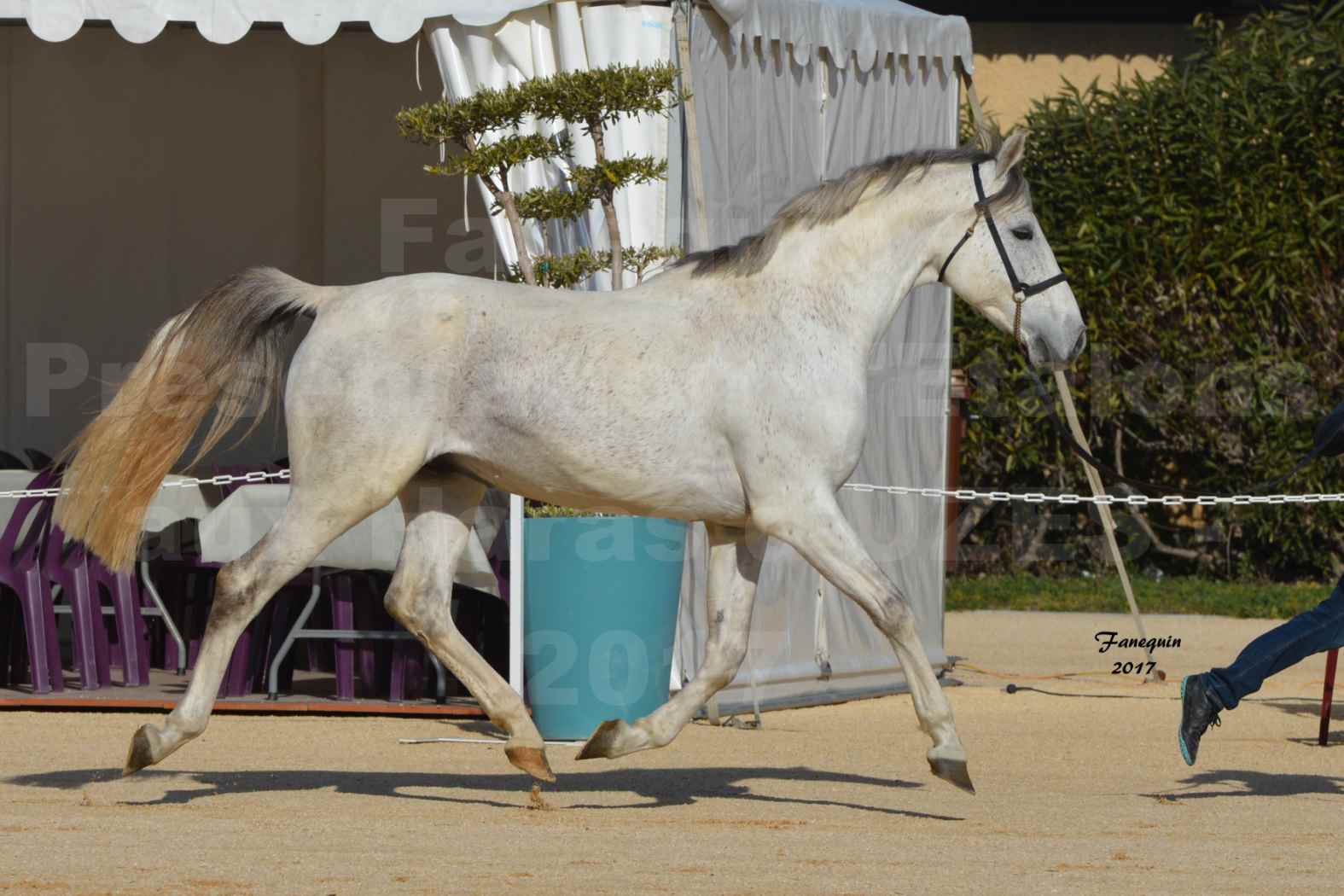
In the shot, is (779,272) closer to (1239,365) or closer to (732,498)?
(732,498)

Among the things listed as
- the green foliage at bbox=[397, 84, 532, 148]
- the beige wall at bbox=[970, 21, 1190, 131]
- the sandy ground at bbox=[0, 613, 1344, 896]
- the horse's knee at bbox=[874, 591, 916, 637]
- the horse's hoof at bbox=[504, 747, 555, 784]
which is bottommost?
the sandy ground at bbox=[0, 613, 1344, 896]

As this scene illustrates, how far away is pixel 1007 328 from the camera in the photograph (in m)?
5.49

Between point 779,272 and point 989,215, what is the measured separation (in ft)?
1.89

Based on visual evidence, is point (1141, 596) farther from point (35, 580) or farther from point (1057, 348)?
point (1057, 348)

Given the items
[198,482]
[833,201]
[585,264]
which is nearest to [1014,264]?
[833,201]

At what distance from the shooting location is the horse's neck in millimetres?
5410

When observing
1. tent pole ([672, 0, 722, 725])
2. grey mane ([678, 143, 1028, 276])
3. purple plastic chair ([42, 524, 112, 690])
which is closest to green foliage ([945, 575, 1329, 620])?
tent pole ([672, 0, 722, 725])

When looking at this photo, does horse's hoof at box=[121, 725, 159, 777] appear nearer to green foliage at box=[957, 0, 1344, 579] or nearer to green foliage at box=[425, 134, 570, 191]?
green foliage at box=[425, 134, 570, 191]

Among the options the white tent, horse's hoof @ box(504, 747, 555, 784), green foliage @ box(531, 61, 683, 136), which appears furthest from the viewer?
the white tent

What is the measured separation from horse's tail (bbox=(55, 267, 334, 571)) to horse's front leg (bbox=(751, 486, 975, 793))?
1.45 meters

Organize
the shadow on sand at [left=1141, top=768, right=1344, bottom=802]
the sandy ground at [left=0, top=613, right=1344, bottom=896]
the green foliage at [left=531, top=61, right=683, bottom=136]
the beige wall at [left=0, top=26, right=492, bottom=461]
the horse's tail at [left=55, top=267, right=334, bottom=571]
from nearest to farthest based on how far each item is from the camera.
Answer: the sandy ground at [left=0, top=613, right=1344, bottom=896] < the horse's tail at [left=55, top=267, right=334, bottom=571] < the shadow on sand at [left=1141, top=768, right=1344, bottom=802] < the green foliage at [left=531, top=61, right=683, bottom=136] < the beige wall at [left=0, top=26, right=492, bottom=461]

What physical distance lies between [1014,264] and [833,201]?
20.0 inches

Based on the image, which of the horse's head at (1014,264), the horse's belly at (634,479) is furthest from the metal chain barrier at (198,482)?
the horse's head at (1014,264)

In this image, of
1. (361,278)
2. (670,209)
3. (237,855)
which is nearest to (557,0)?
(670,209)
